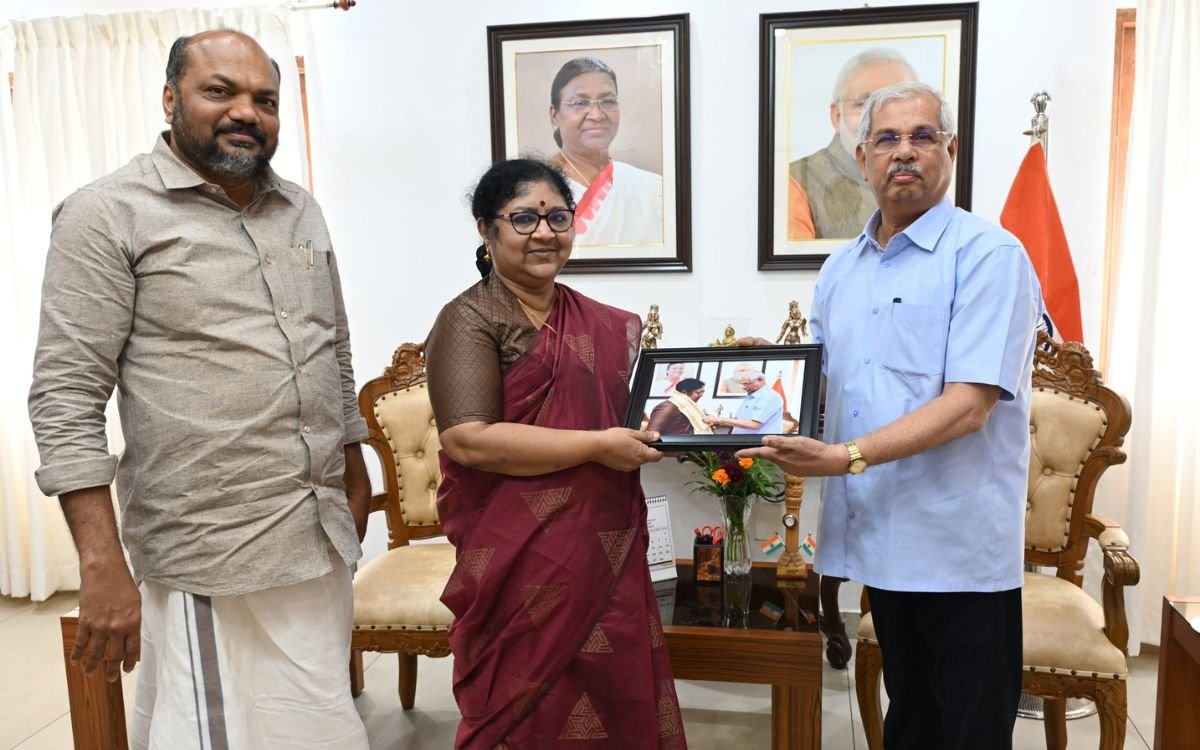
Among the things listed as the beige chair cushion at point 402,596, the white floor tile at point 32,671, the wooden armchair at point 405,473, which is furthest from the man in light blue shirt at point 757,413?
the white floor tile at point 32,671

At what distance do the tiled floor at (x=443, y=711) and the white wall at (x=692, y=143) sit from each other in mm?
688

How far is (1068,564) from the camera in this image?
7.73ft

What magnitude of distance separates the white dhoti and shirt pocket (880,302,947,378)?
3.81 ft

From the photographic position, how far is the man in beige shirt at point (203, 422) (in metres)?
1.34

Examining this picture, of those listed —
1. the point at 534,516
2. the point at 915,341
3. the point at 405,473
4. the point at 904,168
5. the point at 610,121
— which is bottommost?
the point at 405,473

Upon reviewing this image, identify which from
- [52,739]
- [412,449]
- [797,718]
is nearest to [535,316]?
[797,718]

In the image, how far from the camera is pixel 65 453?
4.34 ft

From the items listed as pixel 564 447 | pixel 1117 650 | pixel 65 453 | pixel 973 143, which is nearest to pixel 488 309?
pixel 564 447

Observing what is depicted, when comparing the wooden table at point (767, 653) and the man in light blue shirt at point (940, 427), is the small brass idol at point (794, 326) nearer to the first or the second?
the wooden table at point (767, 653)

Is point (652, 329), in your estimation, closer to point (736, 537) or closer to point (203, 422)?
point (736, 537)

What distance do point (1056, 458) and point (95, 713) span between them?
2.68 metres

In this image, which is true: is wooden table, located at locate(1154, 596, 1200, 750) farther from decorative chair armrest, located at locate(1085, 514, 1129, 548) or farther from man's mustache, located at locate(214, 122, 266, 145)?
man's mustache, located at locate(214, 122, 266, 145)

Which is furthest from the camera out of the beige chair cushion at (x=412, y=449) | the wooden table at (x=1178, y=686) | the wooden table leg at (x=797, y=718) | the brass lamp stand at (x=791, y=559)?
the beige chair cushion at (x=412, y=449)

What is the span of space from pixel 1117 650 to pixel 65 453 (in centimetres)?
228
